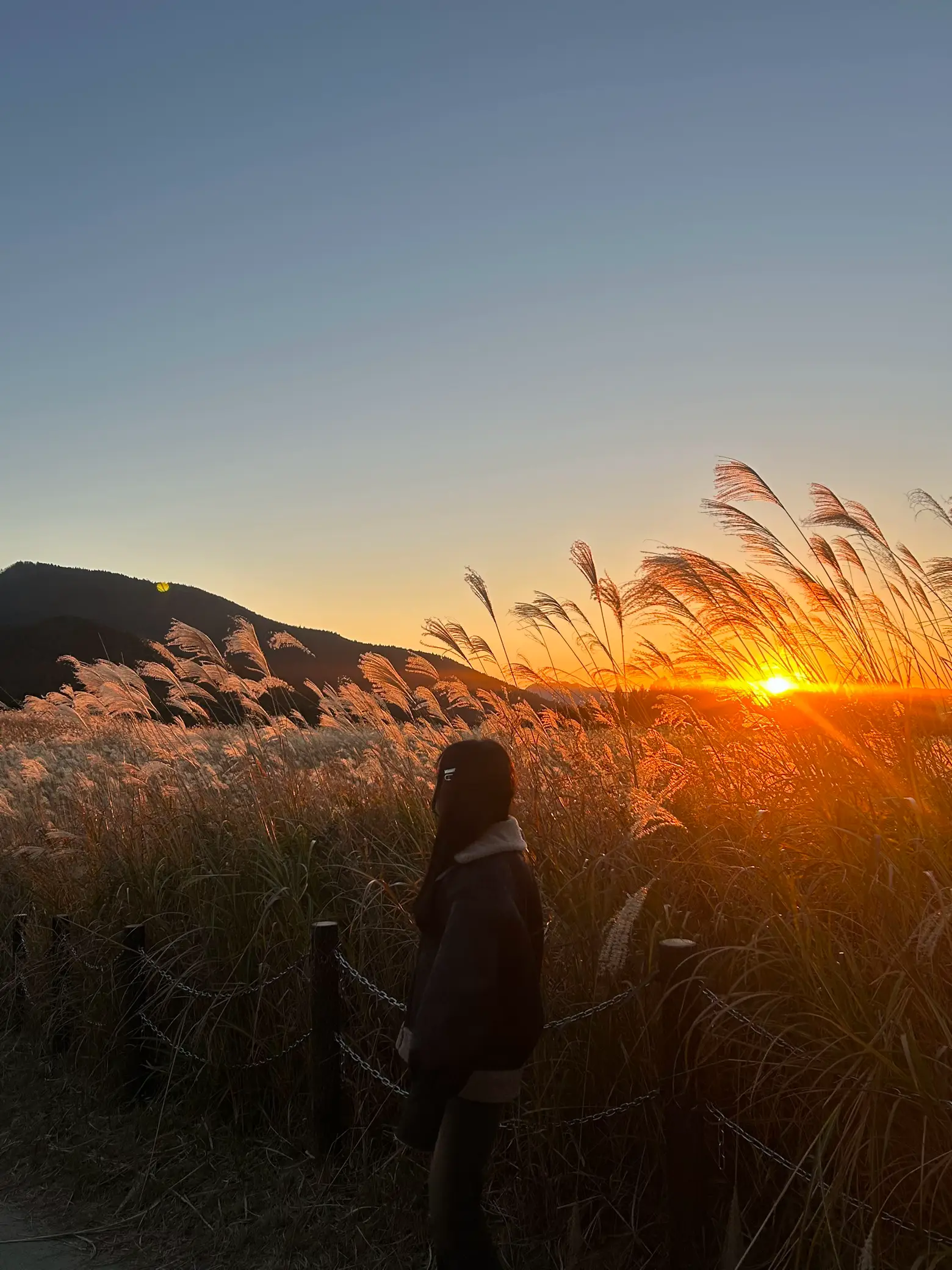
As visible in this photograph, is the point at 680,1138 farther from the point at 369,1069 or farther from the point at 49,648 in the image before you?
the point at 49,648

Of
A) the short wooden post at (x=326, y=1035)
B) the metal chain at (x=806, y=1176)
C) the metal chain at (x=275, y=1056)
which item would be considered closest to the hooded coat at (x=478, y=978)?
the metal chain at (x=806, y=1176)

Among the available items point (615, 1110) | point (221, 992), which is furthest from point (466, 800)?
point (221, 992)

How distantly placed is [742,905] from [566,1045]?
2.52ft

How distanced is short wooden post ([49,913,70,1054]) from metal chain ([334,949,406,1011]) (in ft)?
7.72

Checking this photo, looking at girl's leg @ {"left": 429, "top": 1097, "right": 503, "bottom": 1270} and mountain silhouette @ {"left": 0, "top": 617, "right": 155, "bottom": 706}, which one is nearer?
girl's leg @ {"left": 429, "top": 1097, "right": 503, "bottom": 1270}

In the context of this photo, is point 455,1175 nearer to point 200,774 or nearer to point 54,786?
point 200,774

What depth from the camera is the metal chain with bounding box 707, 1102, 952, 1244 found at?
7.63ft

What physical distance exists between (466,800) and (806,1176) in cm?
132

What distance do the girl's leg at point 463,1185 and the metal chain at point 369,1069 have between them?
3.66 ft

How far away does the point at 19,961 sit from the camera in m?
6.54

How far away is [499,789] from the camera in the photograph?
292cm

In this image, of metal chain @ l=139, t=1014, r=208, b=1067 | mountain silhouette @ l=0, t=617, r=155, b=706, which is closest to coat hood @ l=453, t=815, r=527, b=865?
metal chain @ l=139, t=1014, r=208, b=1067

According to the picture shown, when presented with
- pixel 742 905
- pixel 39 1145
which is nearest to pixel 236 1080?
pixel 39 1145

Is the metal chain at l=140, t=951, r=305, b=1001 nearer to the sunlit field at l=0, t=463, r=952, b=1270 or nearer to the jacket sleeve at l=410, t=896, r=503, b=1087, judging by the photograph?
the sunlit field at l=0, t=463, r=952, b=1270
